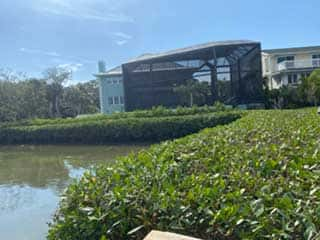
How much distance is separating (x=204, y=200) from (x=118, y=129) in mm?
14708

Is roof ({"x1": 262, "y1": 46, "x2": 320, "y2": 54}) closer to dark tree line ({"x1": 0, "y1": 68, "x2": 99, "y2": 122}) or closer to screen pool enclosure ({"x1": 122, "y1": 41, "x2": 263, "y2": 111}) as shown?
screen pool enclosure ({"x1": 122, "y1": 41, "x2": 263, "y2": 111})

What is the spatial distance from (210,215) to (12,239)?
159 inches

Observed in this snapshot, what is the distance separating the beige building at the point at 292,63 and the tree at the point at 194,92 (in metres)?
6.13

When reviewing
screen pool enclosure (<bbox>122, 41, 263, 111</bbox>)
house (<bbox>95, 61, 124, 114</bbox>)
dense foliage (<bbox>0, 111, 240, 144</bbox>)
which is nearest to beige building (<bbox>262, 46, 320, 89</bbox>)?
screen pool enclosure (<bbox>122, 41, 263, 111</bbox>)

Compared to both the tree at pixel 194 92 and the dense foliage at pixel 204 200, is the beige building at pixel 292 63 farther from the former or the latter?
the dense foliage at pixel 204 200

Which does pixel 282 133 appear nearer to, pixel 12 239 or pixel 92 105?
pixel 12 239

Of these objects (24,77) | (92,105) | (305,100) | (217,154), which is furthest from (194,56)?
(217,154)

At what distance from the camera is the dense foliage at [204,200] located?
1535mm

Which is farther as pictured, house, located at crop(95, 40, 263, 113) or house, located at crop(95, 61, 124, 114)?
house, located at crop(95, 61, 124, 114)

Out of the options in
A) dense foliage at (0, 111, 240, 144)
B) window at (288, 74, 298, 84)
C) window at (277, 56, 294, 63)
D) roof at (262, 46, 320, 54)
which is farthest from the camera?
window at (277, 56, 294, 63)

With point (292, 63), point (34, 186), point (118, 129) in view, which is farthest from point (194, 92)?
point (34, 186)

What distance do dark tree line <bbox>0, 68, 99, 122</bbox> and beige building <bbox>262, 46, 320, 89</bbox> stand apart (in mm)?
18943

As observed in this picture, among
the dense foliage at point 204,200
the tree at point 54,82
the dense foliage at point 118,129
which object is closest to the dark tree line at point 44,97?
the tree at point 54,82

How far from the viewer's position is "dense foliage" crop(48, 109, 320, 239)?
5.04 feet
